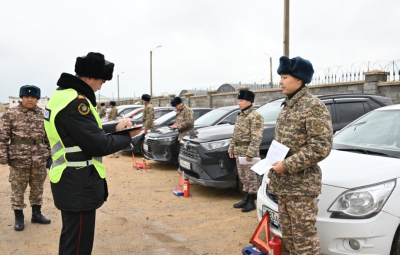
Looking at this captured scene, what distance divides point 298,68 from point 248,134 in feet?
7.97

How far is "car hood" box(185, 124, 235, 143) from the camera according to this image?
5.81 meters

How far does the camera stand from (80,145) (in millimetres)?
2334

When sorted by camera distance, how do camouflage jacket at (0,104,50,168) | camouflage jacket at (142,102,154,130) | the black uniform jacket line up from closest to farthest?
the black uniform jacket
camouflage jacket at (0,104,50,168)
camouflage jacket at (142,102,154,130)

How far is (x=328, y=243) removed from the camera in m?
2.83

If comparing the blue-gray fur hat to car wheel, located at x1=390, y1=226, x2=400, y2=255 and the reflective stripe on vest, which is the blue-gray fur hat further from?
the reflective stripe on vest

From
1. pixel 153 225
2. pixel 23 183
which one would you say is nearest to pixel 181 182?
pixel 153 225

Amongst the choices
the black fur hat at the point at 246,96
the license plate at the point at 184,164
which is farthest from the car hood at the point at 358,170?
the license plate at the point at 184,164

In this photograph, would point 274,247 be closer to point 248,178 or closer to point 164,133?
point 248,178

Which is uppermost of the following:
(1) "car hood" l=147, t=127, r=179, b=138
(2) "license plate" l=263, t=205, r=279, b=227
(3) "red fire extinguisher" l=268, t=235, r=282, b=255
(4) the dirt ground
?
(1) "car hood" l=147, t=127, r=179, b=138

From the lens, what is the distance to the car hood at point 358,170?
9.13ft

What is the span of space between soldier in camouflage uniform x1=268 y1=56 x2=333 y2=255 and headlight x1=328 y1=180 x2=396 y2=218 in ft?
0.97

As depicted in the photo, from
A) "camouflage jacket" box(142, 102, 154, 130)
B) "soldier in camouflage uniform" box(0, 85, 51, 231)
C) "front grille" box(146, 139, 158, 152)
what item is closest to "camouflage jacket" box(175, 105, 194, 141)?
"front grille" box(146, 139, 158, 152)

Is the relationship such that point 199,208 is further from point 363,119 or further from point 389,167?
point 389,167

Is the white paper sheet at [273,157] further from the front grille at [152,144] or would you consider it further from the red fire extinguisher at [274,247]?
the front grille at [152,144]
